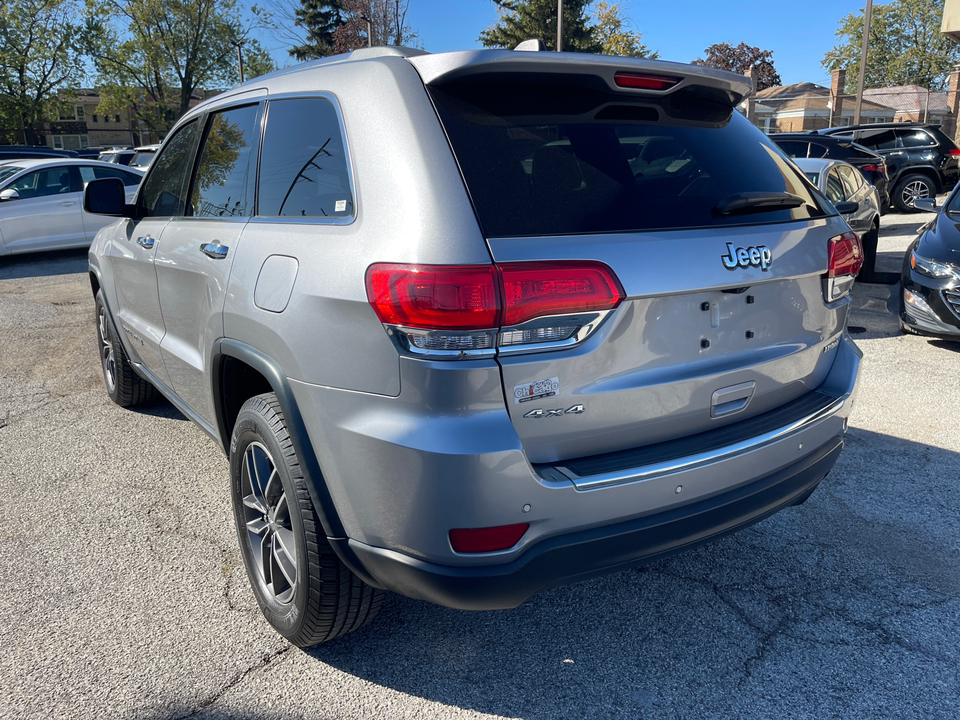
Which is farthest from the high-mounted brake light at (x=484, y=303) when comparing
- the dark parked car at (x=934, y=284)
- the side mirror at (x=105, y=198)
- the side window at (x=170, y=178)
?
the dark parked car at (x=934, y=284)

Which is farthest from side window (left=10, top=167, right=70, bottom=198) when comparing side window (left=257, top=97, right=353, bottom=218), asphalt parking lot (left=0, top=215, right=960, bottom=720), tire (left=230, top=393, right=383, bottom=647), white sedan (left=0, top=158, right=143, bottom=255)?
tire (left=230, top=393, right=383, bottom=647)

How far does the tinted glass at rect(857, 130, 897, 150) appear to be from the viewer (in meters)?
15.6

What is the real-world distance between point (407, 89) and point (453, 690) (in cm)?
181

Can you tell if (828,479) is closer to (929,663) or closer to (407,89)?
(929,663)

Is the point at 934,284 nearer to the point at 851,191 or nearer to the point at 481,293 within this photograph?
the point at 851,191

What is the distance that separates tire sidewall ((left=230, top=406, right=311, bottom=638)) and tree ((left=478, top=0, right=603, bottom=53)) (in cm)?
4579

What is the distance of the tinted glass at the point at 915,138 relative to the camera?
600 inches

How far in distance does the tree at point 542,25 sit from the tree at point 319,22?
10.6 meters

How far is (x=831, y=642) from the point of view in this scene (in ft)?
8.44

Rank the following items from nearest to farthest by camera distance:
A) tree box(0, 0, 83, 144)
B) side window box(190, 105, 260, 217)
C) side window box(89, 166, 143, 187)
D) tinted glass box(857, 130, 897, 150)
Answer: side window box(190, 105, 260, 217)
side window box(89, 166, 143, 187)
tinted glass box(857, 130, 897, 150)
tree box(0, 0, 83, 144)

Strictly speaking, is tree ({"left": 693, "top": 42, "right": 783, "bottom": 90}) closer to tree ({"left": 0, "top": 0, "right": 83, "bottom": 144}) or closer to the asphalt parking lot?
tree ({"left": 0, "top": 0, "right": 83, "bottom": 144})

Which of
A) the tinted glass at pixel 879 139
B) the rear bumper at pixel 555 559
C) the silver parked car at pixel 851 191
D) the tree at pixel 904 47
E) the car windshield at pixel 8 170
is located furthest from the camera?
the tree at pixel 904 47

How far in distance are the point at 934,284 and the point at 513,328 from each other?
5.35 m

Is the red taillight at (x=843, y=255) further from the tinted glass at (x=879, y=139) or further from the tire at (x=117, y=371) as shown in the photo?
the tinted glass at (x=879, y=139)
